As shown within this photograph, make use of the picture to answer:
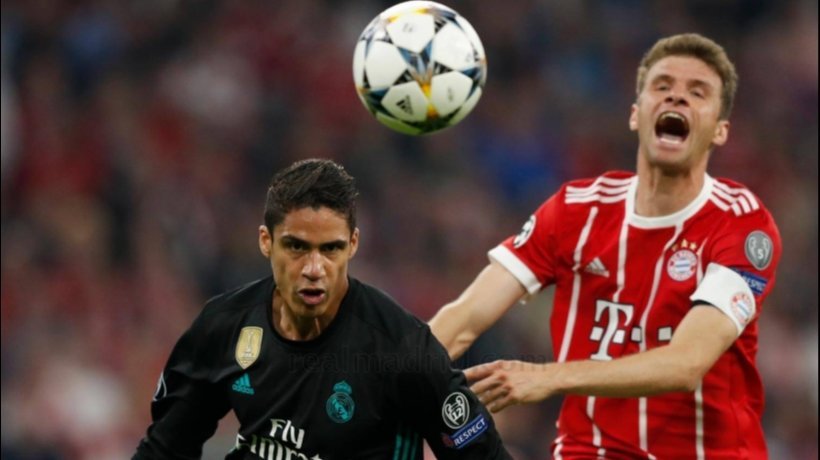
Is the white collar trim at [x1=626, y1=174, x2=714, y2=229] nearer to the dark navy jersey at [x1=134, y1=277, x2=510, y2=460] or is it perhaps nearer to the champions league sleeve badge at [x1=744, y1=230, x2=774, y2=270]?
the champions league sleeve badge at [x1=744, y1=230, x2=774, y2=270]

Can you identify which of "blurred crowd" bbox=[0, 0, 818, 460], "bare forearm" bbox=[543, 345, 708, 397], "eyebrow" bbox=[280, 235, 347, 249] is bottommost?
"bare forearm" bbox=[543, 345, 708, 397]

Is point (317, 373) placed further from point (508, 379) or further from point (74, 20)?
point (74, 20)

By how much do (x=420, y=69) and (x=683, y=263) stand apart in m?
1.20

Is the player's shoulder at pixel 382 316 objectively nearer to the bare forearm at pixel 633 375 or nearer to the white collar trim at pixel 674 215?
the bare forearm at pixel 633 375

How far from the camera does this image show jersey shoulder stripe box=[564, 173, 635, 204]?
524cm

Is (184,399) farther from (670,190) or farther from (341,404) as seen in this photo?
(670,190)

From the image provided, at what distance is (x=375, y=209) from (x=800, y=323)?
3725 mm

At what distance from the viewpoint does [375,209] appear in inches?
441

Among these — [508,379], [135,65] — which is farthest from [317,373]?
[135,65]

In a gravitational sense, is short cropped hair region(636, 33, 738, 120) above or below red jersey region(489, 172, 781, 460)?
above

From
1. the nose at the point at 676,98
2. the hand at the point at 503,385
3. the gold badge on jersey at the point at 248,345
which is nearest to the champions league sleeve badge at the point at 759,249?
the nose at the point at 676,98

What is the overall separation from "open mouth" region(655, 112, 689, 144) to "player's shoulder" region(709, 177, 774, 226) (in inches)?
9.2

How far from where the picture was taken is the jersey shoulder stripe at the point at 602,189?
524 cm

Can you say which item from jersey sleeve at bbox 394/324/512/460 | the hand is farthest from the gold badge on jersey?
the hand
